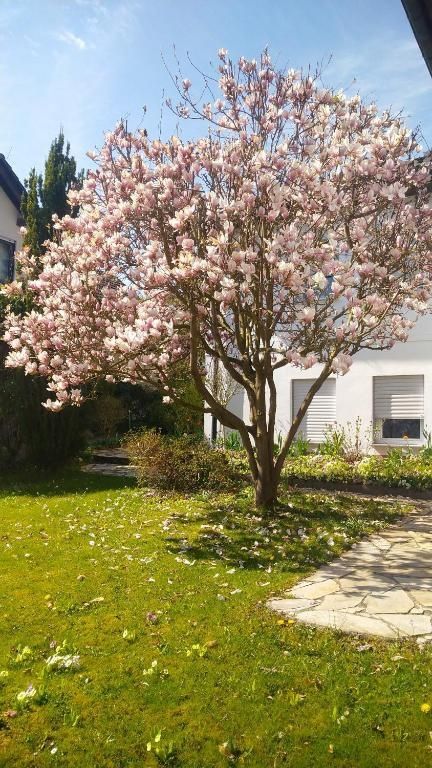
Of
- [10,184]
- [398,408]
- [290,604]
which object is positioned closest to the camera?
[290,604]

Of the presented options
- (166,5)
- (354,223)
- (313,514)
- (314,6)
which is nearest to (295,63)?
(354,223)

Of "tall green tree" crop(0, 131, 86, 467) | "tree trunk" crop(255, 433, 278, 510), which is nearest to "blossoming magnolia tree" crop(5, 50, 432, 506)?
"tree trunk" crop(255, 433, 278, 510)

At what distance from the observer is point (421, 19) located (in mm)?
2650

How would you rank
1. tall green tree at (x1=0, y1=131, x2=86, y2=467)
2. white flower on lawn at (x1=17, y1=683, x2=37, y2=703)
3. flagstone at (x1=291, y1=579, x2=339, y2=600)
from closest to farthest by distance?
white flower on lawn at (x1=17, y1=683, x2=37, y2=703) → flagstone at (x1=291, y1=579, x2=339, y2=600) → tall green tree at (x1=0, y1=131, x2=86, y2=467)

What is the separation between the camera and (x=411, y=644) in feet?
16.1

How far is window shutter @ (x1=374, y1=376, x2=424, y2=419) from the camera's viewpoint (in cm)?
1520

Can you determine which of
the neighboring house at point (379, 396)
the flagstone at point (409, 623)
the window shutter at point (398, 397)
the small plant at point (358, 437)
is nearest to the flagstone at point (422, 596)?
the flagstone at point (409, 623)

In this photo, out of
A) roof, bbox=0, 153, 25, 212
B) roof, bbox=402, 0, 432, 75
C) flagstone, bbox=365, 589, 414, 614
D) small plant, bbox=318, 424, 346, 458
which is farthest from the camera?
roof, bbox=0, 153, 25, 212

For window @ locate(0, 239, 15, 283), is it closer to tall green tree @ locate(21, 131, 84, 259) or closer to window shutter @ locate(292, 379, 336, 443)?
tall green tree @ locate(21, 131, 84, 259)

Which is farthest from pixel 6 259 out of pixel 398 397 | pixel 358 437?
pixel 398 397

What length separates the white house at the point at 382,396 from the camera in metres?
15.0

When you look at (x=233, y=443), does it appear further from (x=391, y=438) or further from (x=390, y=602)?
(x=390, y=602)

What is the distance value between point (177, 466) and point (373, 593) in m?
6.25

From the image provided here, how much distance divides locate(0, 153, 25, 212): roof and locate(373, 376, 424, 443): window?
47.1 ft
